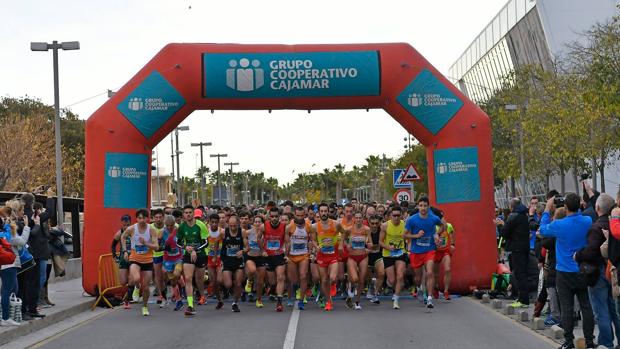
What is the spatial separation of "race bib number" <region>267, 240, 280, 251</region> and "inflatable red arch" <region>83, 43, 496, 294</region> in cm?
343

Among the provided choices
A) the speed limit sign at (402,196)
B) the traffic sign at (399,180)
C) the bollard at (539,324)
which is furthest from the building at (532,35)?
the bollard at (539,324)

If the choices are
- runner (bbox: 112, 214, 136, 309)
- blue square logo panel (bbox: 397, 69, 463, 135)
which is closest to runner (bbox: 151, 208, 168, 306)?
runner (bbox: 112, 214, 136, 309)

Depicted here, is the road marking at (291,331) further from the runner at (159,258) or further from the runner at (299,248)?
the runner at (159,258)

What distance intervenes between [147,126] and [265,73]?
2.56 m

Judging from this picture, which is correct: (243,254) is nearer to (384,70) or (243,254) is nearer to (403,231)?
(403,231)

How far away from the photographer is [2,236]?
13.1 meters

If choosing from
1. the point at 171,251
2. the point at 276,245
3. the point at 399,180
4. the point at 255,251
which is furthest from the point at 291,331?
the point at 399,180

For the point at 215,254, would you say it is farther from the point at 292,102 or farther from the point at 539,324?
the point at 539,324

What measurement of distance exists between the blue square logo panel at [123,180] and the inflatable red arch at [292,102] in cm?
2

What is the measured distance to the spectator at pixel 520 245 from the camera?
15.9 m

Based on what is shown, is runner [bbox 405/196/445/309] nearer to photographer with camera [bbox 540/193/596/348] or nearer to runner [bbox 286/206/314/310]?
runner [bbox 286/206/314/310]

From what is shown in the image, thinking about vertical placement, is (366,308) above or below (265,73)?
below

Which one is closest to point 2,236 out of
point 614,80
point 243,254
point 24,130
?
point 243,254

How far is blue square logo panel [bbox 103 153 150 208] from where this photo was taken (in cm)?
1866
